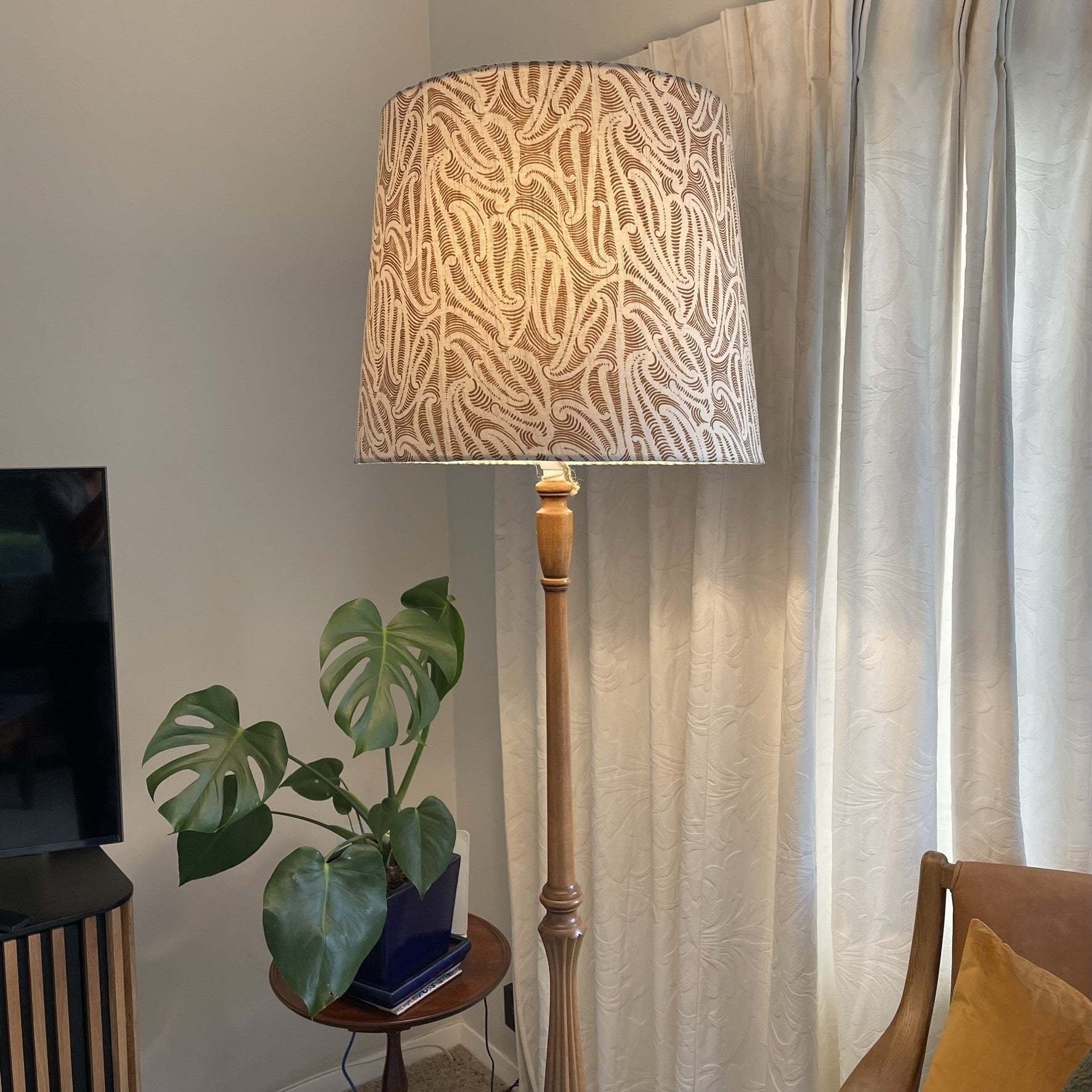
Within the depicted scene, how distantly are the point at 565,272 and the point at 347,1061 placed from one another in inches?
74.5

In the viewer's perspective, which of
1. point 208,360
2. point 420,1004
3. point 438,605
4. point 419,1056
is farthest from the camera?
point 419,1056

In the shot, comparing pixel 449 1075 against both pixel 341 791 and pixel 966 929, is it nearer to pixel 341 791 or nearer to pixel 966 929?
pixel 341 791

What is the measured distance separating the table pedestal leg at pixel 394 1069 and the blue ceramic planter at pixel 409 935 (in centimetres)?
18

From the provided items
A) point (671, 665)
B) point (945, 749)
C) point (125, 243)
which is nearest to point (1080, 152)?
point (945, 749)

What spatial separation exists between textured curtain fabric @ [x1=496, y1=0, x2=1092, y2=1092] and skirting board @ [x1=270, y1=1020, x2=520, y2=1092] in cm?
59

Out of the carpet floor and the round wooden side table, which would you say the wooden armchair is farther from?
the carpet floor

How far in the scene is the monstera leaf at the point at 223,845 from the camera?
146cm

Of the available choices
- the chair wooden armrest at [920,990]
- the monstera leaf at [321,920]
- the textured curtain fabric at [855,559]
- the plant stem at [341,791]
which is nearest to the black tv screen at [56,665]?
the plant stem at [341,791]

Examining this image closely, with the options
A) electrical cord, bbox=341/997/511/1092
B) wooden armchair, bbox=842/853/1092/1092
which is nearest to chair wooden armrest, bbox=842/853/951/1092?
wooden armchair, bbox=842/853/1092/1092

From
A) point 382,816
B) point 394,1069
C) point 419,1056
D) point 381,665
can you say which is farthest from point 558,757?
point 419,1056

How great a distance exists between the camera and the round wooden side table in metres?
1.50

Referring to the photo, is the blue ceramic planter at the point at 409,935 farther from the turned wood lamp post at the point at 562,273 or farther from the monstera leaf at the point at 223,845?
the turned wood lamp post at the point at 562,273

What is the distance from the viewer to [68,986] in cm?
144

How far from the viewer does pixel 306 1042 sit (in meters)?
2.10
